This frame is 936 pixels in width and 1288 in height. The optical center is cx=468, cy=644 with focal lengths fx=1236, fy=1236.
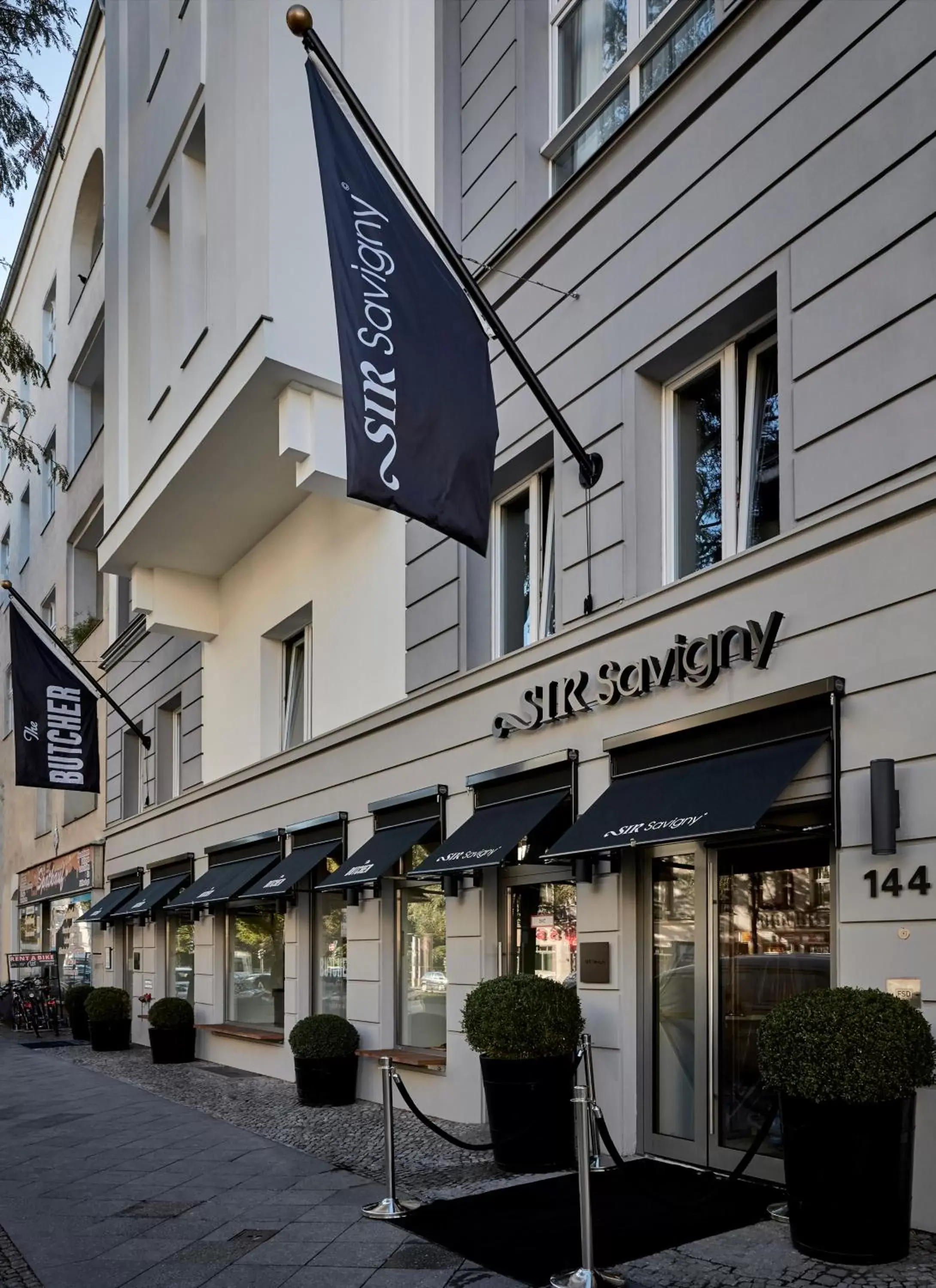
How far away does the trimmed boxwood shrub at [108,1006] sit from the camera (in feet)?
67.1

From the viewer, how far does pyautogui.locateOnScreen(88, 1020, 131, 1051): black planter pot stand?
67.3ft

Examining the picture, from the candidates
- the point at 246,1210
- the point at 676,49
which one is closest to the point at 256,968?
the point at 246,1210

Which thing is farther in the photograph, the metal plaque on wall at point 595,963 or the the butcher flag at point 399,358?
the metal plaque on wall at point 595,963

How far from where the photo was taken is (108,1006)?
20.5 metres

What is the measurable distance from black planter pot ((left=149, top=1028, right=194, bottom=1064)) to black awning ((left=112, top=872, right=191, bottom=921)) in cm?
254

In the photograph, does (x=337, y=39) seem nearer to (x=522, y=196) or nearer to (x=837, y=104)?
(x=522, y=196)

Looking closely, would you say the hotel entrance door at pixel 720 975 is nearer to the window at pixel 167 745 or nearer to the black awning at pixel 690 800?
the black awning at pixel 690 800

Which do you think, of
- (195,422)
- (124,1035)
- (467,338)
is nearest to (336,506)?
(195,422)

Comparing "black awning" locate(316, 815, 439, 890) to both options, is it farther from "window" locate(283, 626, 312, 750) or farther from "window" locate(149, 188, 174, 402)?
"window" locate(149, 188, 174, 402)

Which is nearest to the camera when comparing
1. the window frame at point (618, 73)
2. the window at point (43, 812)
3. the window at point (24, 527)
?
the window frame at point (618, 73)

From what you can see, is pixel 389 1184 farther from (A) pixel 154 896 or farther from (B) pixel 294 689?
(A) pixel 154 896

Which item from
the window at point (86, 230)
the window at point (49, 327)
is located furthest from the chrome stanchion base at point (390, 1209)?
the window at point (49, 327)

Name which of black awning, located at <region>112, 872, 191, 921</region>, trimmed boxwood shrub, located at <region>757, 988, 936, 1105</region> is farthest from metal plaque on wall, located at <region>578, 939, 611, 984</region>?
black awning, located at <region>112, 872, 191, 921</region>

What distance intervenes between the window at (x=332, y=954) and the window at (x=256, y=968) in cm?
108
